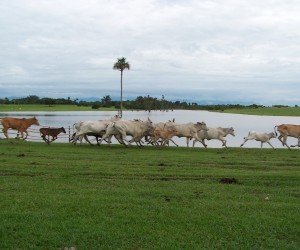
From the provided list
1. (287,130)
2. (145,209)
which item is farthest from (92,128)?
(145,209)

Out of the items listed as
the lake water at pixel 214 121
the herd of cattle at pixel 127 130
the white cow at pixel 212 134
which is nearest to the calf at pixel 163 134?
the herd of cattle at pixel 127 130

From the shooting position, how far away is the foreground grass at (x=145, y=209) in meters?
7.27

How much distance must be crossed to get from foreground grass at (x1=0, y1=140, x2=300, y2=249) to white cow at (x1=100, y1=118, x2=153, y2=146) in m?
12.3

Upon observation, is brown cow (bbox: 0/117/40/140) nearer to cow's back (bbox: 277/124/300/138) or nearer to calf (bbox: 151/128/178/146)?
calf (bbox: 151/128/178/146)

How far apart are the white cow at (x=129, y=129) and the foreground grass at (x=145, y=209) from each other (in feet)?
40.3

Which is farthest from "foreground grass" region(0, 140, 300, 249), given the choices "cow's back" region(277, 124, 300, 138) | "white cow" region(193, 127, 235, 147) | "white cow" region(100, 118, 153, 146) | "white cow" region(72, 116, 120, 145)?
"white cow" region(193, 127, 235, 147)

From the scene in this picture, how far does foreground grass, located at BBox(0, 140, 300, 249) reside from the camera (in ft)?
23.9

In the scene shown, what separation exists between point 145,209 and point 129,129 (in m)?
18.2

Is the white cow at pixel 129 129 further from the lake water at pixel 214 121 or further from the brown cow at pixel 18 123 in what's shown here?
the lake water at pixel 214 121

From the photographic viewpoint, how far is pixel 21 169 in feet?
46.2

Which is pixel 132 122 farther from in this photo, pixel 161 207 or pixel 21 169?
pixel 161 207

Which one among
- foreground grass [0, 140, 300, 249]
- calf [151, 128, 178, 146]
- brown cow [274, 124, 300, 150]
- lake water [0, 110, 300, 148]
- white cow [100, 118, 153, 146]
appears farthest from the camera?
lake water [0, 110, 300, 148]

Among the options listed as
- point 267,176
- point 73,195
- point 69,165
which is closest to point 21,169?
point 69,165

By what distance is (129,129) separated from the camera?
27.2 m
